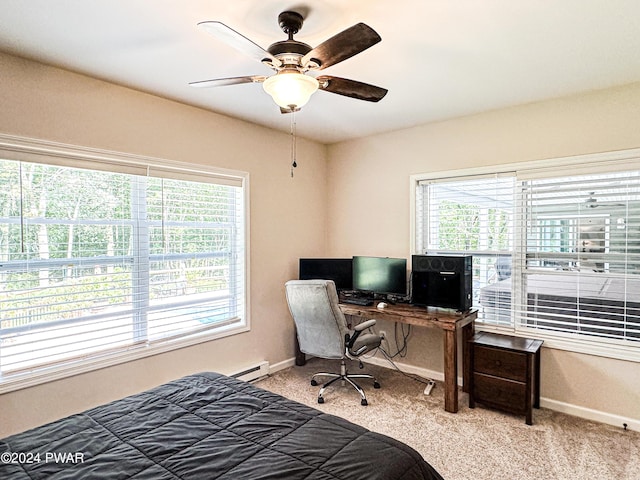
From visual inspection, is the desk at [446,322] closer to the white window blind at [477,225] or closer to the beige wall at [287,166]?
the white window blind at [477,225]

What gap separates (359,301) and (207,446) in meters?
2.43

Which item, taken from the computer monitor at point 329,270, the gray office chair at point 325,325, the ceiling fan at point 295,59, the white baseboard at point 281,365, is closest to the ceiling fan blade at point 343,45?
the ceiling fan at point 295,59

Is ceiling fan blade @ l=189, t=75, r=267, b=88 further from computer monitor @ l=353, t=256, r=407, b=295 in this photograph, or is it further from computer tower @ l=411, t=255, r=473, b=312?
computer monitor @ l=353, t=256, r=407, b=295

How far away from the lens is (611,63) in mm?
2369

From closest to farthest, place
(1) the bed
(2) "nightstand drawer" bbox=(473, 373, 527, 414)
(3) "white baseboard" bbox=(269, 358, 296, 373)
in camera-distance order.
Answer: (1) the bed, (2) "nightstand drawer" bbox=(473, 373, 527, 414), (3) "white baseboard" bbox=(269, 358, 296, 373)

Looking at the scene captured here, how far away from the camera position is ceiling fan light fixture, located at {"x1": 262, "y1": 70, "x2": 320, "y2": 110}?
1807 millimetres

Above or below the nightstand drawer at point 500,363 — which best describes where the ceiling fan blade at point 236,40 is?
above

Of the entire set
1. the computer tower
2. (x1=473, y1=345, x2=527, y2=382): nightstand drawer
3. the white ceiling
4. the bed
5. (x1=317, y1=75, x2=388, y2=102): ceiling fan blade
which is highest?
the white ceiling

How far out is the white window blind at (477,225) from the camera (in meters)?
3.34

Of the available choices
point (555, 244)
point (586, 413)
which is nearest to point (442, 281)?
point (555, 244)

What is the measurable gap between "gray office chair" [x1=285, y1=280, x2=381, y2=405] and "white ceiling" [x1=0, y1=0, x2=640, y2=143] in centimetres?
156

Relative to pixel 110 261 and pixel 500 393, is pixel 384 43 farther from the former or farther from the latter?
pixel 500 393

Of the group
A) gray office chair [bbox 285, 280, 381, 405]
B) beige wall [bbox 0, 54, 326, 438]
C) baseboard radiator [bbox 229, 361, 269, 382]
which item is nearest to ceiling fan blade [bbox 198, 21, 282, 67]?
beige wall [bbox 0, 54, 326, 438]

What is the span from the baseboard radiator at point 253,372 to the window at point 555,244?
7.05 ft
